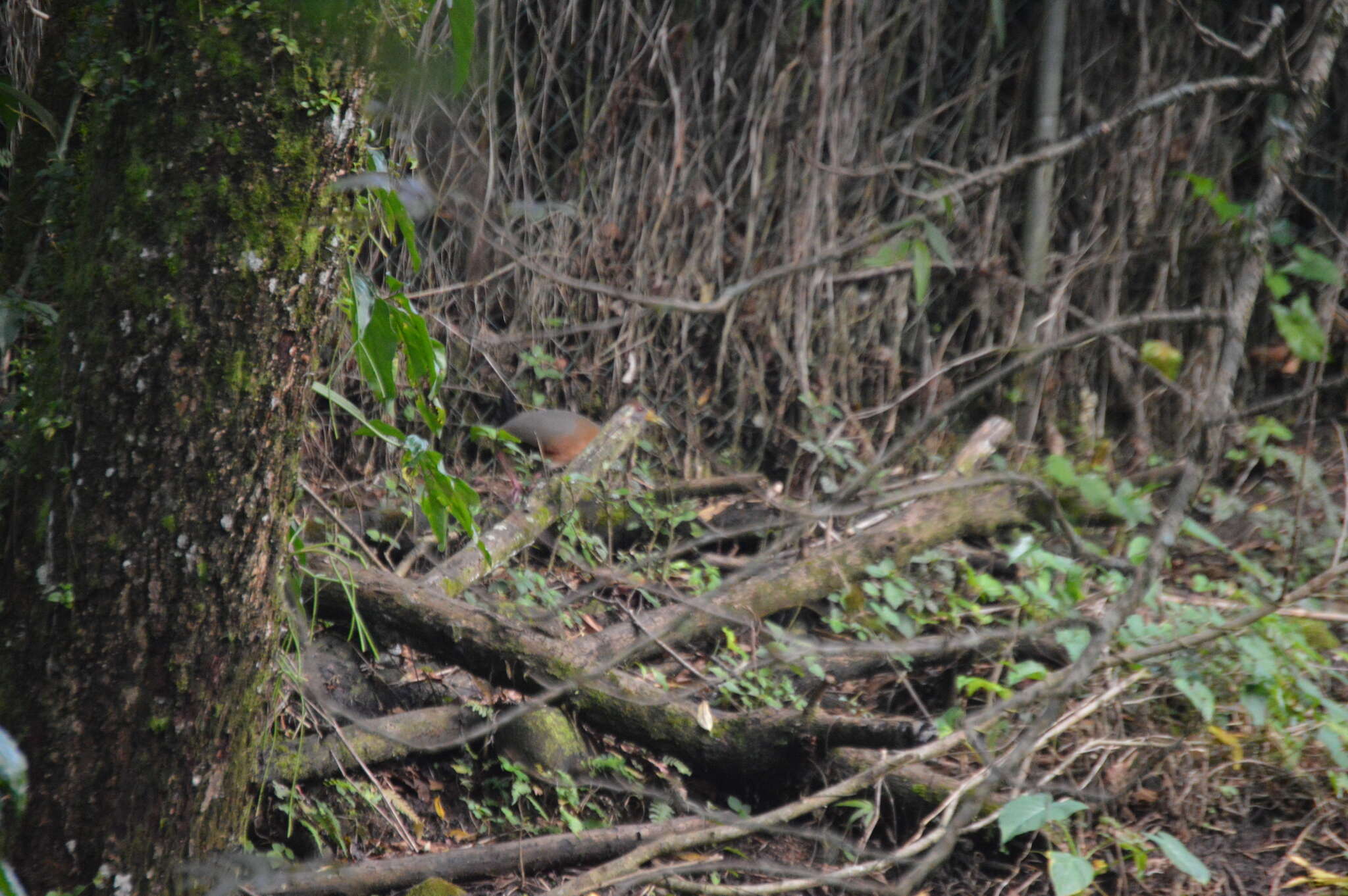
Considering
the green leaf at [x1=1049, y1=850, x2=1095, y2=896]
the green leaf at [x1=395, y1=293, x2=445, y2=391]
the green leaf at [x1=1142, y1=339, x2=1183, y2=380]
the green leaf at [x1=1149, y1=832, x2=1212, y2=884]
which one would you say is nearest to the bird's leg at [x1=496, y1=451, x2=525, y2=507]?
the green leaf at [x1=395, y1=293, x2=445, y2=391]

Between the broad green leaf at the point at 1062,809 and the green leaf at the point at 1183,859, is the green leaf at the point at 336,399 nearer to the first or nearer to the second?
the broad green leaf at the point at 1062,809

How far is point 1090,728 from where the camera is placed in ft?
8.65

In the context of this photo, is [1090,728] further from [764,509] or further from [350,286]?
[350,286]

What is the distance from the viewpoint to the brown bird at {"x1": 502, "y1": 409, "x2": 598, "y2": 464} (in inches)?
150

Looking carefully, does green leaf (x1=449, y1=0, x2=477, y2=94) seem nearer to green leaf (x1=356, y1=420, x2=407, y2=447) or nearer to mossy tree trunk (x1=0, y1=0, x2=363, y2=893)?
mossy tree trunk (x1=0, y1=0, x2=363, y2=893)

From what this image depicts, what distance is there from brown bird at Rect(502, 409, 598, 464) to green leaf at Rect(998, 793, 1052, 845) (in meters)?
2.27

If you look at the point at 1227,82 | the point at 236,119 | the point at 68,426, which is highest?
the point at 1227,82

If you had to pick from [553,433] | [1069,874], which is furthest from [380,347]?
[553,433]

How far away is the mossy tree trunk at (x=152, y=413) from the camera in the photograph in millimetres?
1498

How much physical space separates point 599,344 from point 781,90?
1.42 m

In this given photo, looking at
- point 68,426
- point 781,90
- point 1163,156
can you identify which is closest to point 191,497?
point 68,426

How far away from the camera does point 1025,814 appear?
176cm

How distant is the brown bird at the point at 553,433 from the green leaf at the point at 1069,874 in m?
2.32

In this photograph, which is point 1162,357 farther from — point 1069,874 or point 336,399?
point 336,399
